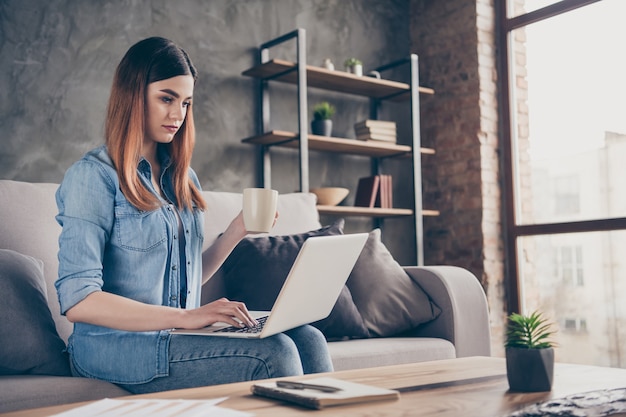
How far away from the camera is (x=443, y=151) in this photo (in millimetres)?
4309

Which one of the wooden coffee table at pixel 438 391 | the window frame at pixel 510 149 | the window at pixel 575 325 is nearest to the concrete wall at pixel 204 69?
the window frame at pixel 510 149

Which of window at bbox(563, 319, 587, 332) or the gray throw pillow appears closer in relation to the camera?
the gray throw pillow

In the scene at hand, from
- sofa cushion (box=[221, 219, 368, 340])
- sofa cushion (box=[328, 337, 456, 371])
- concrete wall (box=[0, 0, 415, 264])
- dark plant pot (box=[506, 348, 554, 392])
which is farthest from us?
concrete wall (box=[0, 0, 415, 264])

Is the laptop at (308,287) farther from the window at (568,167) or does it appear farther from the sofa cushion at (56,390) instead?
the window at (568,167)

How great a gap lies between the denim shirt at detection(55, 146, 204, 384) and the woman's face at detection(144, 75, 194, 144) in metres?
0.08

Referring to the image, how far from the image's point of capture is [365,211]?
12.4ft

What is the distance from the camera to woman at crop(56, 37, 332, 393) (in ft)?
4.55

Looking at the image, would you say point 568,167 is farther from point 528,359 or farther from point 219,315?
point 219,315

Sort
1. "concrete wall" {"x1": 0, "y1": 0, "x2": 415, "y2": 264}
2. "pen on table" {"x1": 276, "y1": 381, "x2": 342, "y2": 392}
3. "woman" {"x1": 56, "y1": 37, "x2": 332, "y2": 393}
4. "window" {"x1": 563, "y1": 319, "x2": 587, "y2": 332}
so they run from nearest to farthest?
"pen on table" {"x1": 276, "y1": 381, "x2": 342, "y2": 392}, "woman" {"x1": 56, "y1": 37, "x2": 332, "y2": 393}, "concrete wall" {"x1": 0, "y1": 0, "x2": 415, "y2": 264}, "window" {"x1": 563, "y1": 319, "x2": 587, "y2": 332}

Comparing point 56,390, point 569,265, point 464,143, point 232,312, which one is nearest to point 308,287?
point 232,312

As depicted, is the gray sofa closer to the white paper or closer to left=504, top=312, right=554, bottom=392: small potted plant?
the white paper

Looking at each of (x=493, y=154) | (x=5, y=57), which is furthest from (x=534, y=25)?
(x=5, y=57)

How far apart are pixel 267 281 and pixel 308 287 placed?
898 millimetres

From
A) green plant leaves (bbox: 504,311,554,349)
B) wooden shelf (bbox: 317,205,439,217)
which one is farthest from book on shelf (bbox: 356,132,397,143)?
green plant leaves (bbox: 504,311,554,349)
